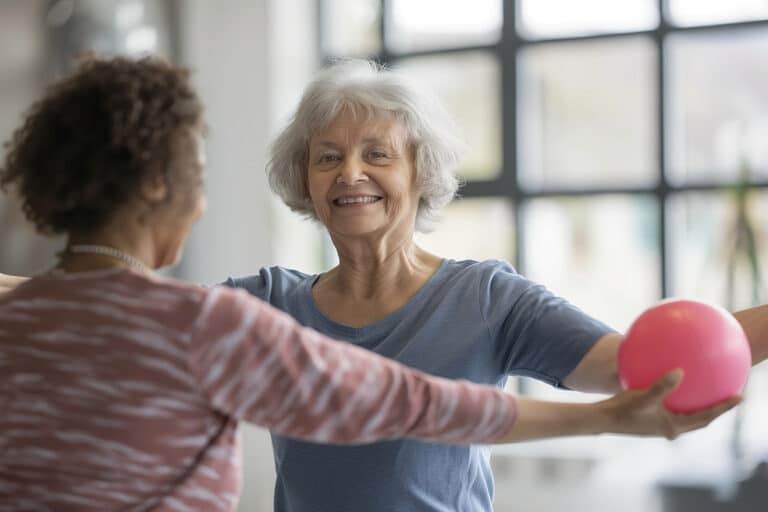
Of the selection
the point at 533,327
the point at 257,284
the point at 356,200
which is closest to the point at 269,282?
the point at 257,284

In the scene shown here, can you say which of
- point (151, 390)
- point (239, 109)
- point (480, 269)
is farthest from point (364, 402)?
point (239, 109)

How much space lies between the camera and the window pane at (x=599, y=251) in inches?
175

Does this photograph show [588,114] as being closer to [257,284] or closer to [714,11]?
[714,11]

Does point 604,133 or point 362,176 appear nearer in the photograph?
point 362,176

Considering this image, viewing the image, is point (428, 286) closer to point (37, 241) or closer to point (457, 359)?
point (457, 359)

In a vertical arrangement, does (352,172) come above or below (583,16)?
below

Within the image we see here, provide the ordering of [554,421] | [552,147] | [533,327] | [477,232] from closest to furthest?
[554,421], [533,327], [552,147], [477,232]

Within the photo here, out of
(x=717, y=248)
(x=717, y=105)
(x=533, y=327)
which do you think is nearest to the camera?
(x=533, y=327)

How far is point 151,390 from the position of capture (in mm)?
1121

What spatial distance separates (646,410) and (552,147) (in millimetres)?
3351

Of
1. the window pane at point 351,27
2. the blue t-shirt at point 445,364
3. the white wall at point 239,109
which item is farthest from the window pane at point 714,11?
the blue t-shirt at point 445,364

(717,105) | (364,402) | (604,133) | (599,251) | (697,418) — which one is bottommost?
(599,251)

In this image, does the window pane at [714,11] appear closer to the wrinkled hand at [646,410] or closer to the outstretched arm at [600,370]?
the outstretched arm at [600,370]

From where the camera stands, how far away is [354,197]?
196 cm
